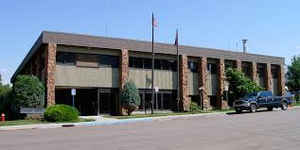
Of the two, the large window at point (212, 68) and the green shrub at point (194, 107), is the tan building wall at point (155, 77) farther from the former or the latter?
the large window at point (212, 68)

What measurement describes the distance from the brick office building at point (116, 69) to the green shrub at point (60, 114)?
3176mm

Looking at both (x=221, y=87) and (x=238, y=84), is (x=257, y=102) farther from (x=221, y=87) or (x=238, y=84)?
(x=221, y=87)

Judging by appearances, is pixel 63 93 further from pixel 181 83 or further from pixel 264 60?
pixel 264 60

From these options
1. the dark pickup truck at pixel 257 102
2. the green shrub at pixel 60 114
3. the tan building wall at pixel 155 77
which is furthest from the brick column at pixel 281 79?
the green shrub at pixel 60 114

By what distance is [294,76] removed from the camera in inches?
2135

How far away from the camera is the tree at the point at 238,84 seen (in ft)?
118

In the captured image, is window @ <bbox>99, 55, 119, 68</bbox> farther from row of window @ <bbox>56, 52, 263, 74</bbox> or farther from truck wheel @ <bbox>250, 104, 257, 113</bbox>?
truck wheel @ <bbox>250, 104, 257, 113</bbox>

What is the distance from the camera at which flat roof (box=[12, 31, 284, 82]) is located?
28188mm

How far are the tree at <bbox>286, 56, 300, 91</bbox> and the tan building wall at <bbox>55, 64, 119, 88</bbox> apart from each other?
34195mm

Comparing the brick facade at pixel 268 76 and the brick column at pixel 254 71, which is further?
the brick facade at pixel 268 76

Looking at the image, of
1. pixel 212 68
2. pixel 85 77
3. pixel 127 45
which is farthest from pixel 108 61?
pixel 212 68

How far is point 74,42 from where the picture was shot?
2881 centimetres

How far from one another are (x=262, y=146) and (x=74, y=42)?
21.2m

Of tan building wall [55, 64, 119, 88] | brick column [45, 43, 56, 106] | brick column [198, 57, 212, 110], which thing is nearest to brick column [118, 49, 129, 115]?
tan building wall [55, 64, 119, 88]
